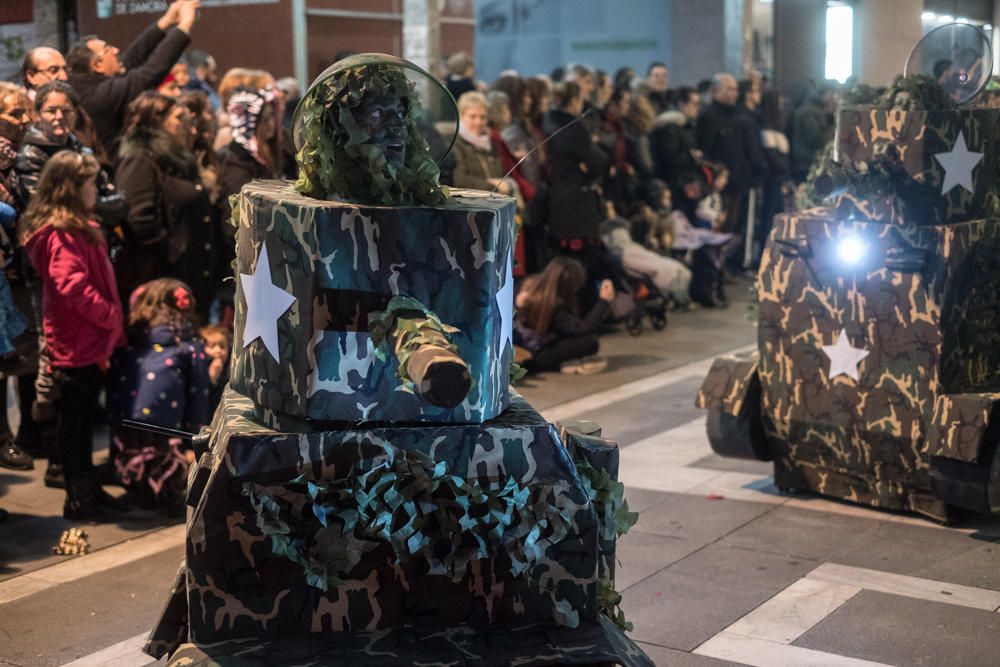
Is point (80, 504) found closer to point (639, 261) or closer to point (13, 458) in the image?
point (13, 458)

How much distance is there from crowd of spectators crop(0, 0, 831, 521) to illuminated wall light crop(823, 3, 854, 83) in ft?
5.21

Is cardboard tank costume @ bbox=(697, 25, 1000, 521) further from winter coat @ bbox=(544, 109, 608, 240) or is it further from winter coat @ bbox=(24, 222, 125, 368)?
winter coat @ bbox=(544, 109, 608, 240)

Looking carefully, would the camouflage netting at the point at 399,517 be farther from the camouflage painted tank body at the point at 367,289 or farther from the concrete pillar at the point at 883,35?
the concrete pillar at the point at 883,35

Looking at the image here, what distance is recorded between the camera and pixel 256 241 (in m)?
3.60

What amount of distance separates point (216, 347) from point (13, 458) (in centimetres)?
137

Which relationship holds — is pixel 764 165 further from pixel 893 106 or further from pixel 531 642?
pixel 531 642

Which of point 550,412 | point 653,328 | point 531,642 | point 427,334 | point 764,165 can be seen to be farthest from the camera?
point 764,165

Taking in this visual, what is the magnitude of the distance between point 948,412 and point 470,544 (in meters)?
3.36

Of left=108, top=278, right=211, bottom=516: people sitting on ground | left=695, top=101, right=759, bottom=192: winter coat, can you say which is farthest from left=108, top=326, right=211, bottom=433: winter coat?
left=695, top=101, right=759, bottom=192: winter coat

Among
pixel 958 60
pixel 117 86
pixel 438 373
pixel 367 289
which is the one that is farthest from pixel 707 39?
pixel 438 373

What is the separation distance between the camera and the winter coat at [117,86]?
8.48 metres

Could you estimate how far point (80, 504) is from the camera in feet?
21.6

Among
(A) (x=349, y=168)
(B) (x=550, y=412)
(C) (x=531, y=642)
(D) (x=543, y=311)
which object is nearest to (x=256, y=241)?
(A) (x=349, y=168)

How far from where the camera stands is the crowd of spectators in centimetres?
662
